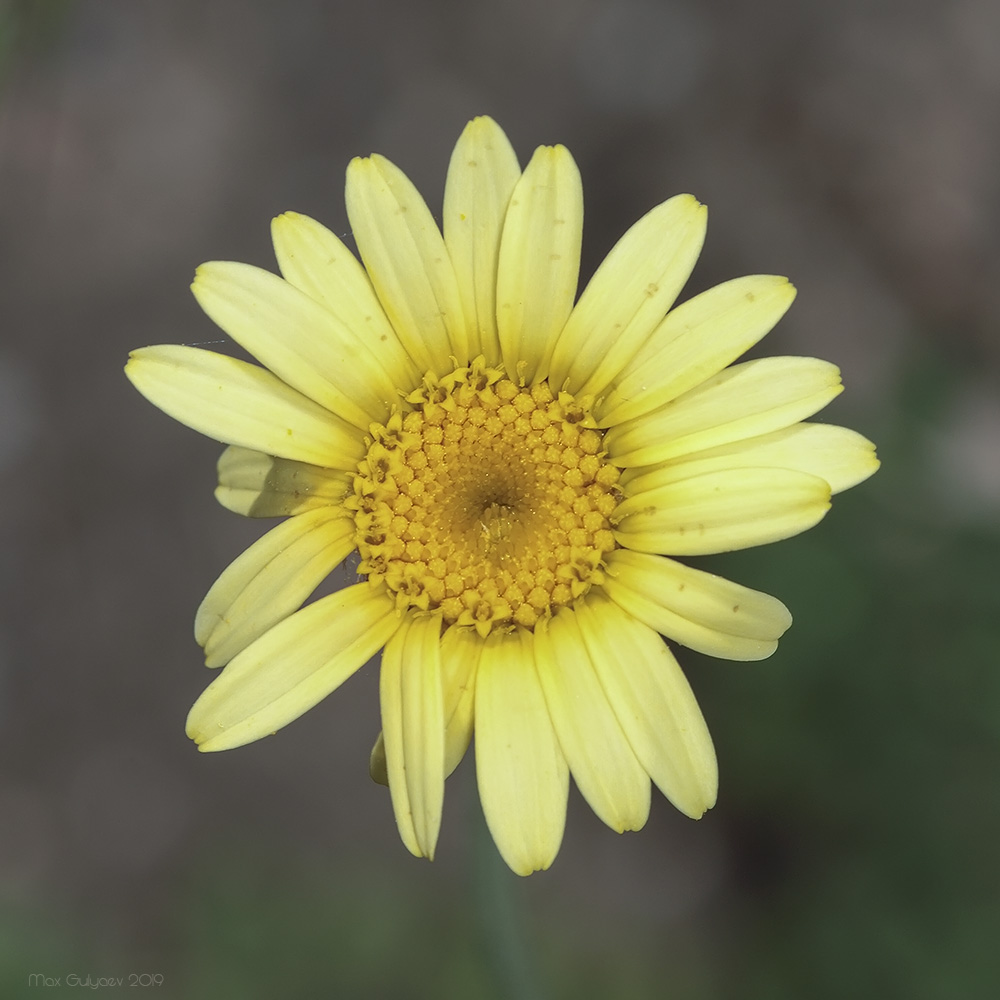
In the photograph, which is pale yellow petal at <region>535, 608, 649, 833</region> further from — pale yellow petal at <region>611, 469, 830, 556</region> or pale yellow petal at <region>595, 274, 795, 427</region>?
pale yellow petal at <region>595, 274, 795, 427</region>

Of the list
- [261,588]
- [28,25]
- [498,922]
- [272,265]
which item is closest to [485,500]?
[261,588]

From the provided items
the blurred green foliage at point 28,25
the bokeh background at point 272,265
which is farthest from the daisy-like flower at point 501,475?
the blurred green foliage at point 28,25

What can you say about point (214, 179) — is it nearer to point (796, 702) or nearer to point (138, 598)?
point (138, 598)

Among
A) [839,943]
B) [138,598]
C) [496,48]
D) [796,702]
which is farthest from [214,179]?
[839,943]

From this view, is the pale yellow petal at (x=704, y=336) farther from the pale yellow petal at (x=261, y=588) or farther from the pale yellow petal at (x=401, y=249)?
the pale yellow petal at (x=261, y=588)

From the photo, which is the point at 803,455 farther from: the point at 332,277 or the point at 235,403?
the point at 235,403

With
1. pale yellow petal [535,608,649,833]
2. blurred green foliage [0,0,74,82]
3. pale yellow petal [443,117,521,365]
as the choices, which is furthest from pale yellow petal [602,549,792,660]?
blurred green foliage [0,0,74,82]
